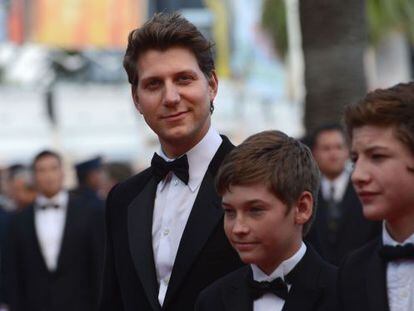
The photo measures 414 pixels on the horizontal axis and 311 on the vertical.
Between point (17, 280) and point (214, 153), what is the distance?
590 centimetres

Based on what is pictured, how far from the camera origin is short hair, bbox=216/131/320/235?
13.4 ft

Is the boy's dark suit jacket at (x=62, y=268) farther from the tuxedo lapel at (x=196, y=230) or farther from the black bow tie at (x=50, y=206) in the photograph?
the tuxedo lapel at (x=196, y=230)

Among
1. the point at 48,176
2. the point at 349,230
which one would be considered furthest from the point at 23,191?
the point at 349,230

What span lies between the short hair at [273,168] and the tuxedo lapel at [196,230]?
21 cm

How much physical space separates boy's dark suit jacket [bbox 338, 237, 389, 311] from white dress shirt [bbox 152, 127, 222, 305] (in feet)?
2.40

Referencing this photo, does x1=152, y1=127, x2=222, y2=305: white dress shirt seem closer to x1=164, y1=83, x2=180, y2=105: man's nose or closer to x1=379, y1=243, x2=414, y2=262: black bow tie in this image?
x1=164, y1=83, x2=180, y2=105: man's nose

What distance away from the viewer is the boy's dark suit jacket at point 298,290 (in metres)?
4.04

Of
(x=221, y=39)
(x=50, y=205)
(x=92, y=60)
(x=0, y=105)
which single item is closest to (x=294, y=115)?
(x=221, y=39)

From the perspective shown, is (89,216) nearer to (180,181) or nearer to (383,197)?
(180,181)

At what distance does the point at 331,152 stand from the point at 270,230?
18.1 feet

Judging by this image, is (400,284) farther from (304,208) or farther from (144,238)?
(144,238)

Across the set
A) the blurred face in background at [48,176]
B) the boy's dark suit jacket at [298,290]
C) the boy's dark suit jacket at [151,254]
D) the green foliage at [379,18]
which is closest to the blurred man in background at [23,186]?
the blurred face in background at [48,176]

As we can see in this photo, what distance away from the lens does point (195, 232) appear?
14.3 feet

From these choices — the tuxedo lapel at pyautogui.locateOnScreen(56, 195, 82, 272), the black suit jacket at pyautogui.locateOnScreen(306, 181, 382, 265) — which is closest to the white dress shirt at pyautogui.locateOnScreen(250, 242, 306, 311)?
the black suit jacket at pyautogui.locateOnScreen(306, 181, 382, 265)
